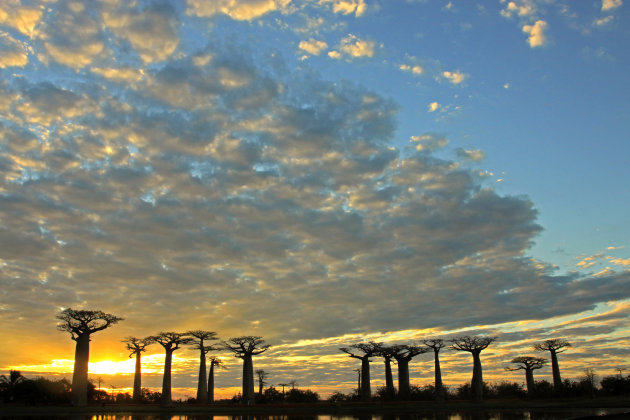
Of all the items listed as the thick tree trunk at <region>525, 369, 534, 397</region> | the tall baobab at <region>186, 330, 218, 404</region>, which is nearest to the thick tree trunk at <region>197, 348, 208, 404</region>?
the tall baobab at <region>186, 330, 218, 404</region>

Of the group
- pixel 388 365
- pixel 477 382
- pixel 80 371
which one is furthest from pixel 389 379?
pixel 80 371

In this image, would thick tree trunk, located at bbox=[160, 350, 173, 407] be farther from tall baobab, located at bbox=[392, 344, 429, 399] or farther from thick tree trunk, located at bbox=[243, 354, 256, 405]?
tall baobab, located at bbox=[392, 344, 429, 399]

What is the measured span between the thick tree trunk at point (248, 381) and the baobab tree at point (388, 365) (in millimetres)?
25305

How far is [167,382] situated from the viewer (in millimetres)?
74438

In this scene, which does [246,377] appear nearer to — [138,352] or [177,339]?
[177,339]

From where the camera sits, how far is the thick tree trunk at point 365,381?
3410 inches

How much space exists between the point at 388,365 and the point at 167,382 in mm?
41436

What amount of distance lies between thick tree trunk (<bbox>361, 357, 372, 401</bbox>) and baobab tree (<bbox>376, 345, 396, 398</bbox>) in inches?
113

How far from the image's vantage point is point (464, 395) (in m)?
98.9

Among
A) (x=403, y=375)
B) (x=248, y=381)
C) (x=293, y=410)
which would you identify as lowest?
(x=293, y=410)

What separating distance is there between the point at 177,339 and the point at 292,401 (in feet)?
72.9

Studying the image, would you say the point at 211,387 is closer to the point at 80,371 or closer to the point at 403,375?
the point at 80,371

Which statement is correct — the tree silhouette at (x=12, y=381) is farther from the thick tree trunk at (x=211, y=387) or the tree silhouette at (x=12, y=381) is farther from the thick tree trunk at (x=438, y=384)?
the thick tree trunk at (x=438, y=384)

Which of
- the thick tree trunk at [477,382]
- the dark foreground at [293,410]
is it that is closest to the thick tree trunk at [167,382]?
the dark foreground at [293,410]
